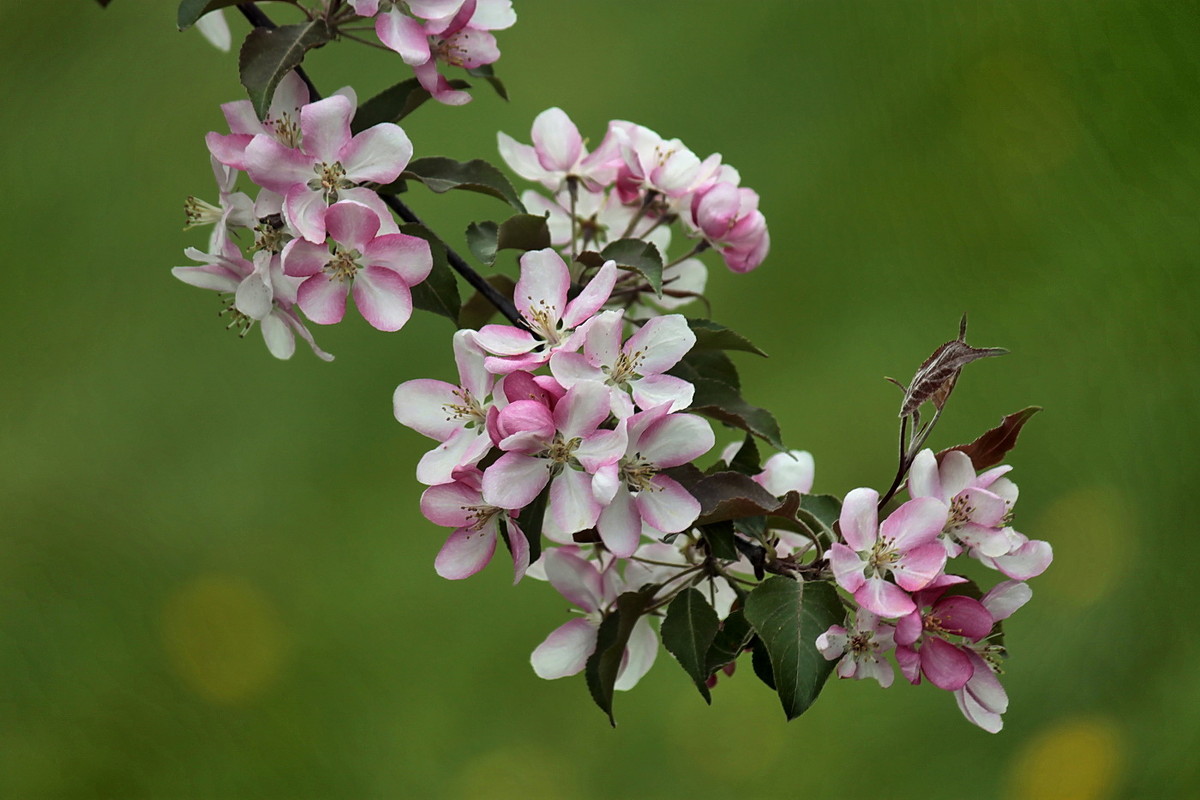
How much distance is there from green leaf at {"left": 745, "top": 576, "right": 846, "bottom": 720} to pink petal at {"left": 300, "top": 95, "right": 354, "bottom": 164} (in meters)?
0.44

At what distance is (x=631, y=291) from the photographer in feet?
3.24

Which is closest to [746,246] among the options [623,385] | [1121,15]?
[623,385]

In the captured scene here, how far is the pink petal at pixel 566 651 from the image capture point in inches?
35.4

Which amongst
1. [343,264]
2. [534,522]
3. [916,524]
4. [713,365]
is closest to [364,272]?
[343,264]

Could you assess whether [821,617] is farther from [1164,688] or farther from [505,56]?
[505,56]

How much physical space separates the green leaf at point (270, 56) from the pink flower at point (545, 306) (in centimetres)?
22

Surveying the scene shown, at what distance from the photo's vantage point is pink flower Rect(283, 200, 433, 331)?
81 cm

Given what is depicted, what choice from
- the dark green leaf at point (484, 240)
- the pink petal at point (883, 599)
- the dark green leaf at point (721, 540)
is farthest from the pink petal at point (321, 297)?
the pink petal at point (883, 599)

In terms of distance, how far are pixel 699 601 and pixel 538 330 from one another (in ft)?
0.78

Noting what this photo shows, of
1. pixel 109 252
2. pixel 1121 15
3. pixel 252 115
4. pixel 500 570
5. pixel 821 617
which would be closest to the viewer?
pixel 821 617

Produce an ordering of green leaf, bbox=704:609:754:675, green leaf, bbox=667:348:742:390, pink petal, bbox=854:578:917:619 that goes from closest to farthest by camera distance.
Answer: pink petal, bbox=854:578:917:619 < green leaf, bbox=704:609:754:675 < green leaf, bbox=667:348:742:390

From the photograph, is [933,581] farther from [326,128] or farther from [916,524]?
[326,128]

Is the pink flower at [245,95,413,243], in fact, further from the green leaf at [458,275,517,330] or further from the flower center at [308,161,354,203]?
the green leaf at [458,275,517,330]

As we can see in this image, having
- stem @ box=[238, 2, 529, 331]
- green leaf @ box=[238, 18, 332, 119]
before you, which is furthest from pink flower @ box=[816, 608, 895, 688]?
green leaf @ box=[238, 18, 332, 119]
